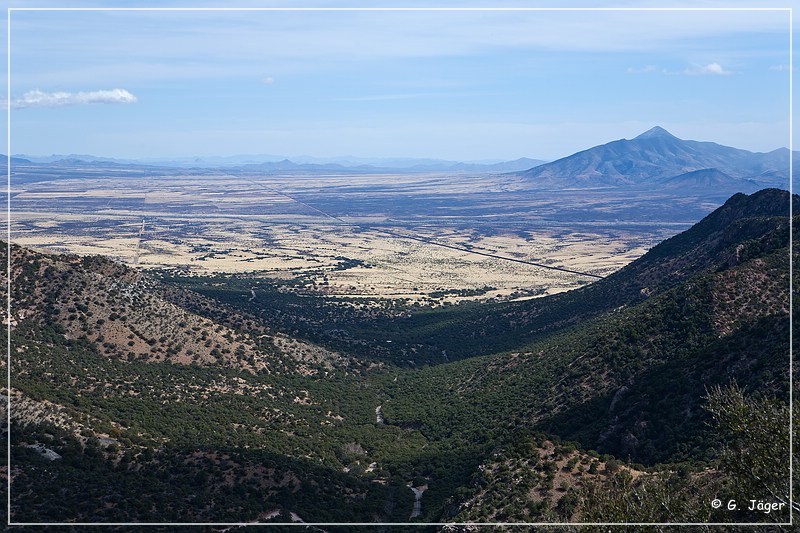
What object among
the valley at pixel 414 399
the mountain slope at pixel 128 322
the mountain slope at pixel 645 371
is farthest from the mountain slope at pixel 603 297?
the mountain slope at pixel 128 322

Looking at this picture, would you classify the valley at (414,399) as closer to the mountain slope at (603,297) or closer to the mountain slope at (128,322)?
the mountain slope at (128,322)

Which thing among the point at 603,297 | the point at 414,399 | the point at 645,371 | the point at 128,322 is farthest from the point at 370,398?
the point at 603,297

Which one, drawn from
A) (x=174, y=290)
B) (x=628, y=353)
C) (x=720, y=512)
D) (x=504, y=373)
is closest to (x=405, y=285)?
(x=174, y=290)

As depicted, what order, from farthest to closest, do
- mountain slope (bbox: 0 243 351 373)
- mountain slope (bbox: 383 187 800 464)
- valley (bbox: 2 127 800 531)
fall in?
mountain slope (bbox: 0 243 351 373), mountain slope (bbox: 383 187 800 464), valley (bbox: 2 127 800 531)

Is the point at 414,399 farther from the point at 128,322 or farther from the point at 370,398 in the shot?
the point at 128,322

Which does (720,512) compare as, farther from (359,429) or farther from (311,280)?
(311,280)

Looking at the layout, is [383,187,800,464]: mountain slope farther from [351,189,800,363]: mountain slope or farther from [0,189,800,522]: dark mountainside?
[351,189,800,363]: mountain slope

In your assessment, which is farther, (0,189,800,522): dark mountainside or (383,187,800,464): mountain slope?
(383,187,800,464): mountain slope

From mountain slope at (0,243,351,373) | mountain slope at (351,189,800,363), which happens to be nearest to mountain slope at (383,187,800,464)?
mountain slope at (351,189,800,363)
